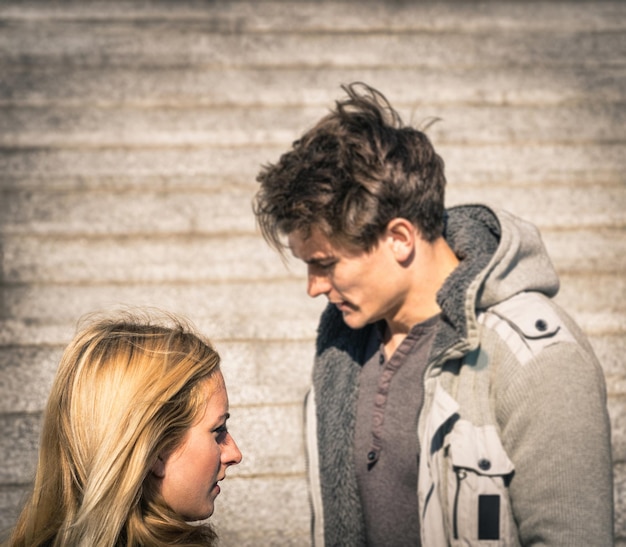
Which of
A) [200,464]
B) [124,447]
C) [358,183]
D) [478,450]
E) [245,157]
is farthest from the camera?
[245,157]

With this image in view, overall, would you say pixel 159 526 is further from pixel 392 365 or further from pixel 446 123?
pixel 446 123

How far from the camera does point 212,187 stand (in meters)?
3.72

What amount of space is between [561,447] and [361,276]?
0.74 meters

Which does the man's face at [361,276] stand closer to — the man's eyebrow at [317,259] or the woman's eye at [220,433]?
the man's eyebrow at [317,259]

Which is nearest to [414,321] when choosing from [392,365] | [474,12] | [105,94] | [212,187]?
[392,365]

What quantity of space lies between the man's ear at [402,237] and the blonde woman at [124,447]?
2.53 feet

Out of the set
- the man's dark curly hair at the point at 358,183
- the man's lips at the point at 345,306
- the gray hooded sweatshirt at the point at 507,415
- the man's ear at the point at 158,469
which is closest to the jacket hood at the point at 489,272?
the gray hooded sweatshirt at the point at 507,415

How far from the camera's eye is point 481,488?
5.98 feet

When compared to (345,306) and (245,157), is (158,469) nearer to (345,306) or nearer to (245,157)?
(345,306)

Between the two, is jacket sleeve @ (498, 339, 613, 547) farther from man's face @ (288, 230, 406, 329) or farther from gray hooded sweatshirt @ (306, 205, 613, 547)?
man's face @ (288, 230, 406, 329)

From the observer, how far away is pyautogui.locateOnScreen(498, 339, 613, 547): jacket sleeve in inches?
67.9

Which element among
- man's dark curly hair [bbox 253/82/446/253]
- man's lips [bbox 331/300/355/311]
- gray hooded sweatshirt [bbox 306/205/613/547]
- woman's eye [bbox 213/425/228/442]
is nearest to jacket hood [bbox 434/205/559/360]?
gray hooded sweatshirt [bbox 306/205/613/547]

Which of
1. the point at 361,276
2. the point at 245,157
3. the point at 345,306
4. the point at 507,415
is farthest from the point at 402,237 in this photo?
the point at 245,157

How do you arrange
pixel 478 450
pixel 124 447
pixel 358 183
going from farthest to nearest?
1. pixel 358 183
2. pixel 478 450
3. pixel 124 447
